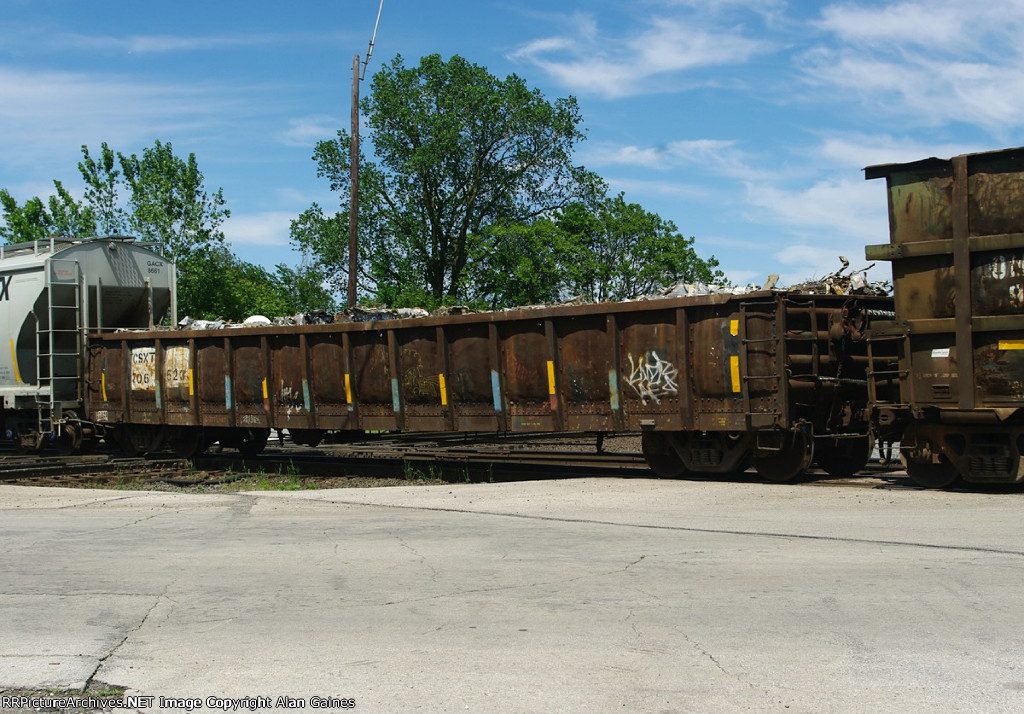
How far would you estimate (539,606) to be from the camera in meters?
6.43

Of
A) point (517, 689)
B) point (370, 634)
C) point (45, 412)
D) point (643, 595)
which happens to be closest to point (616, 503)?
point (643, 595)

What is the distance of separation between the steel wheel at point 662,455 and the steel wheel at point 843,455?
1.82 metres

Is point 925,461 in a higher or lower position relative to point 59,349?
lower

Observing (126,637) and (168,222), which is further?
(168,222)

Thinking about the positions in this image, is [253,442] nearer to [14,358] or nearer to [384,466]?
[384,466]

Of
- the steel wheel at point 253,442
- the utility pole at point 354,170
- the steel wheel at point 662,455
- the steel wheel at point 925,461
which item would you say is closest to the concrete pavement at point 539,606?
the steel wheel at point 925,461

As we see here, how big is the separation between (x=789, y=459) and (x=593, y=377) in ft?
8.88

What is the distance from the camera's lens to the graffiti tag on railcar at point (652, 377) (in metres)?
12.8

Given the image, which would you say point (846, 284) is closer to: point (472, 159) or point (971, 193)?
point (971, 193)

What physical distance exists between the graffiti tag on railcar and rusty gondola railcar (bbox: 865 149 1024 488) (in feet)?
8.13

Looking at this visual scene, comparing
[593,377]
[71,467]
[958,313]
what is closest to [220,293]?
[71,467]

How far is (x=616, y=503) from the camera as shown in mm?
11156

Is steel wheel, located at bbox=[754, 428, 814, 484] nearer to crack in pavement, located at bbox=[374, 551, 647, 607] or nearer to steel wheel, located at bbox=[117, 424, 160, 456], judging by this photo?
crack in pavement, located at bbox=[374, 551, 647, 607]

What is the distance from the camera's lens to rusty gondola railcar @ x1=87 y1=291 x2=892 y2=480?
1230 centimetres
